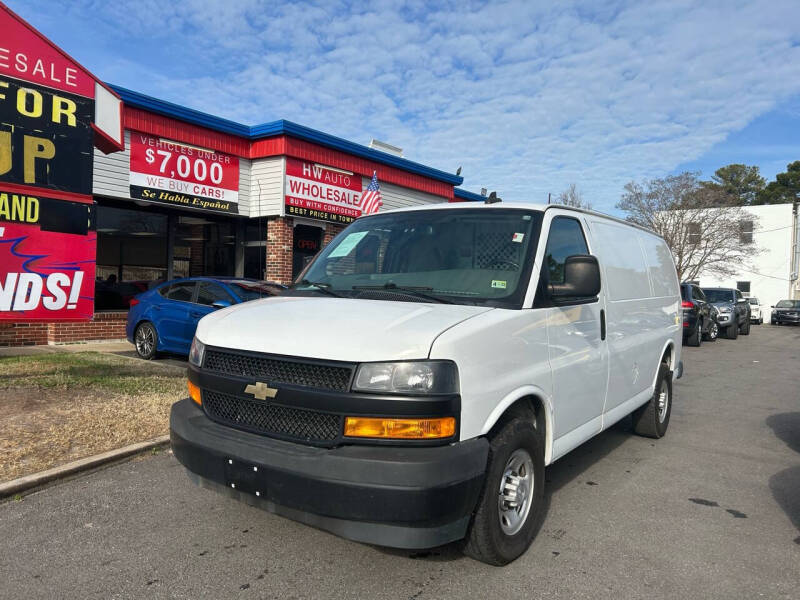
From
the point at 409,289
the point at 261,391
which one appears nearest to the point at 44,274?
the point at 261,391

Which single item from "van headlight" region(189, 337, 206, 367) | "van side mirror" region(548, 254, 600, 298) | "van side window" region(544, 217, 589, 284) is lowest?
"van headlight" region(189, 337, 206, 367)

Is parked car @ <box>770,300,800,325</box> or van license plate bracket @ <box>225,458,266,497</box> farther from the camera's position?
parked car @ <box>770,300,800,325</box>

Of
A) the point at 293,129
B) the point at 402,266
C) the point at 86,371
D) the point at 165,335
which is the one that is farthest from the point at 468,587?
the point at 293,129

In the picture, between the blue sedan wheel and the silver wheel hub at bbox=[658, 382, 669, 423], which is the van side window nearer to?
the silver wheel hub at bbox=[658, 382, 669, 423]

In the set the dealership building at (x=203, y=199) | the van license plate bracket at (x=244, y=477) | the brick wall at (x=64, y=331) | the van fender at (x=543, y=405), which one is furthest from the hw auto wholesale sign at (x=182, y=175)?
the van fender at (x=543, y=405)

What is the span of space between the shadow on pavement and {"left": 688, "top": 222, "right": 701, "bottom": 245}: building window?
31.6 meters

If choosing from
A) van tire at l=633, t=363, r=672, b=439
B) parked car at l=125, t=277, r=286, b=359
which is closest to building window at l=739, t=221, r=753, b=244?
parked car at l=125, t=277, r=286, b=359

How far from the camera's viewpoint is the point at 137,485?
14.4 feet

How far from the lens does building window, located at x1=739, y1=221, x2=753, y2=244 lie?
121 feet

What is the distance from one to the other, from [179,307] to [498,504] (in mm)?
7902

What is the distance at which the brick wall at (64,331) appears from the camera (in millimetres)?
10875

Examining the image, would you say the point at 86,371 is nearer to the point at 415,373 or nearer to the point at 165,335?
the point at 165,335

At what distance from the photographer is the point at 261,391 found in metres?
2.96

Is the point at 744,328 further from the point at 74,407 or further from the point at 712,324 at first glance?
the point at 74,407
